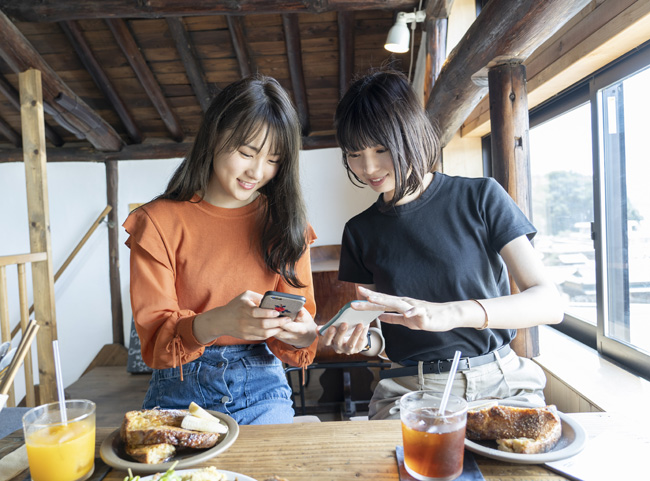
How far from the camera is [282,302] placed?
1.05 m

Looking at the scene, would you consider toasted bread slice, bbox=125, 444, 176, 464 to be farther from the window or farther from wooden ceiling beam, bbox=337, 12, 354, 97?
wooden ceiling beam, bbox=337, 12, 354, 97

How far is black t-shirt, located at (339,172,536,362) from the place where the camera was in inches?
55.3

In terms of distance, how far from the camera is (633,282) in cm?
211

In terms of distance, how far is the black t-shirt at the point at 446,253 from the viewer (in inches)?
55.3

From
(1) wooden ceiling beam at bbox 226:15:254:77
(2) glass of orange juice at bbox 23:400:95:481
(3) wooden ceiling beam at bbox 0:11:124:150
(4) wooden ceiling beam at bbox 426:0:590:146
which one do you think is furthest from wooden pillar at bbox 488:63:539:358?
(3) wooden ceiling beam at bbox 0:11:124:150

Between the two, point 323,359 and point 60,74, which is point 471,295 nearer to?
point 323,359

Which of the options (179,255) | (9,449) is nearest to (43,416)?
(9,449)

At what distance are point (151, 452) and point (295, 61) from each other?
4.71m

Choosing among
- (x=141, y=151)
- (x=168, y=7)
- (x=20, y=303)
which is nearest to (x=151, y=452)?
(x=20, y=303)

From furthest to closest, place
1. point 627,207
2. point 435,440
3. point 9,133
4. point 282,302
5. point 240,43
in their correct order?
point 9,133, point 240,43, point 627,207, point 282,302, point 435,440

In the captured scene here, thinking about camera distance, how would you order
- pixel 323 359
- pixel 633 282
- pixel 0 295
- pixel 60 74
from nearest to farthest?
pixel 633 282 → pixel 0 295 → pixel 323 359 → pixel 60 74

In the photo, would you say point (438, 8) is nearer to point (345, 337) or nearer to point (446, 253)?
point (446, 253)

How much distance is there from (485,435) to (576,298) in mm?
2292

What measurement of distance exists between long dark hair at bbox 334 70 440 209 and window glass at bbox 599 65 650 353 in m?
1.14
